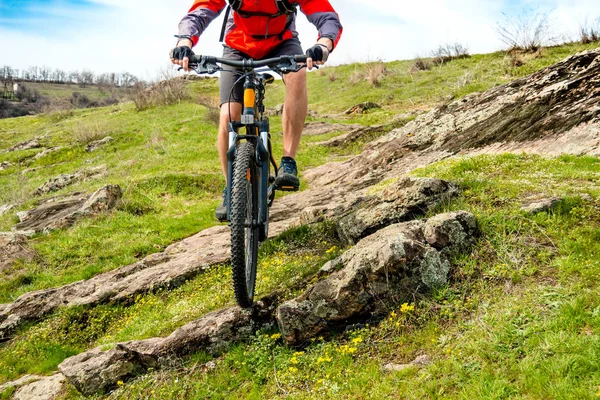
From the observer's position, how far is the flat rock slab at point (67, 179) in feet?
37.8

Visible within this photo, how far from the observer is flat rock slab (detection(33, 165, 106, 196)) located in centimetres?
1151

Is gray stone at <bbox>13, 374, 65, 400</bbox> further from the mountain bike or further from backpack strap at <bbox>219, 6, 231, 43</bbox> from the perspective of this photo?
backpack strap at <bbox>219, 6, 231, 43</bbox>

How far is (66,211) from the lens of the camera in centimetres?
828

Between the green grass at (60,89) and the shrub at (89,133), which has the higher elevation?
the green grass at (60,89)

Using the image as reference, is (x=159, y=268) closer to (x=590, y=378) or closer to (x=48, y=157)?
(x=590, y=378)

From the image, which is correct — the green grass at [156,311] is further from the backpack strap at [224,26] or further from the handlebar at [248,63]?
the backpack strap at [224,26]

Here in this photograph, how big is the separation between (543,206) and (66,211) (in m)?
7.88

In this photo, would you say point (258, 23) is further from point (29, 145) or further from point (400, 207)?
point (29, 145)

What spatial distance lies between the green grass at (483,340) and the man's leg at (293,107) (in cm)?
153

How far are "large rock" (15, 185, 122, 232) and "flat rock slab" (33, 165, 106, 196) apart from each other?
121 inches

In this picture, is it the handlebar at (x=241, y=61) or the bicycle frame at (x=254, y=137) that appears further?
the bicycle frame at (x=254, y=137)

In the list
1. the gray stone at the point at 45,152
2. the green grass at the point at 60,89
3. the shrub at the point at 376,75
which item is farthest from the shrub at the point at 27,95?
the shrub at the point at 376,75

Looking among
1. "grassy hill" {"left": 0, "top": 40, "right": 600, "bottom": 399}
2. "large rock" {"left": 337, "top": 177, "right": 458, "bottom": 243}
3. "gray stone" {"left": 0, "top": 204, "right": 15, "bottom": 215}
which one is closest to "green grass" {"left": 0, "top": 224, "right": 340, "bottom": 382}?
"grassy hill" {"left": 0, "top": 40, "right": 600, "bottom": 399}

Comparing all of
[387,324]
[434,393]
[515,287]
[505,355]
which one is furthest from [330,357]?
[515,287]
